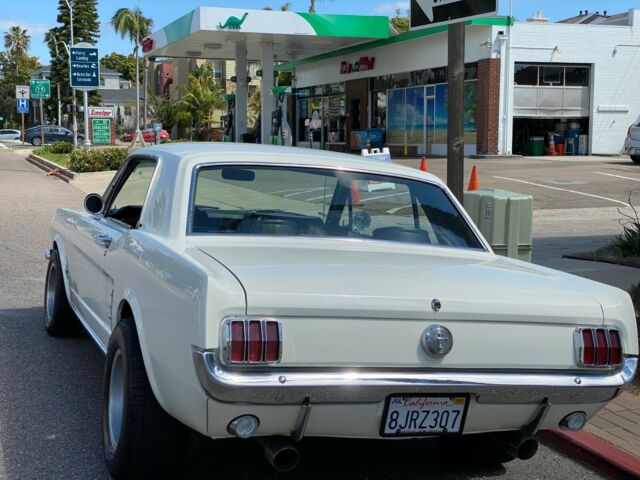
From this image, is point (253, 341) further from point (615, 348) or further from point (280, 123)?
point (280, 123)

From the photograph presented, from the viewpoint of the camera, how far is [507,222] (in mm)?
7012

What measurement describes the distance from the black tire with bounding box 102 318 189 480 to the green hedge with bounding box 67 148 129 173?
23.0 metres

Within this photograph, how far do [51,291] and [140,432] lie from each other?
3511 millimetres

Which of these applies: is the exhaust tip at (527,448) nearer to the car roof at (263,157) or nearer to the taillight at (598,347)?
the taillight at (598,347)

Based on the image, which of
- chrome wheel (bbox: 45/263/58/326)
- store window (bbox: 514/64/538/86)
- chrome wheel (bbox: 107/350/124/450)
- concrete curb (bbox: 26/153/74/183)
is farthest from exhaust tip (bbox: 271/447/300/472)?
store window (bbox: 514/64/538/86)

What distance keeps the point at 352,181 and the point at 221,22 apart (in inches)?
1050

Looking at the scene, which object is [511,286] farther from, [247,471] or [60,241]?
[60,241]

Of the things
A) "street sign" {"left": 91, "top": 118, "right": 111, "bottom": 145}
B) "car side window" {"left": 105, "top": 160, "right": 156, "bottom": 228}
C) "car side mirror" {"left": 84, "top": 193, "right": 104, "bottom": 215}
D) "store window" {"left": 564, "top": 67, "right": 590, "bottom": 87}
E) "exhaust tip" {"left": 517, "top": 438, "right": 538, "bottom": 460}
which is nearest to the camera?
"exhaust tip" {"left": 517, "top": 438, "right": 538, "bottom": 460}

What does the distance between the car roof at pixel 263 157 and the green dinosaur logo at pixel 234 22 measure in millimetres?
25925

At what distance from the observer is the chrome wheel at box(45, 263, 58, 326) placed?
649 centimetres

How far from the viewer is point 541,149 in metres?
30.6

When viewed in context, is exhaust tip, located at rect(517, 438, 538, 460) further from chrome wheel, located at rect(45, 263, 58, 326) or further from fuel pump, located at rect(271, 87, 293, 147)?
fuel pump, located at rect(271, 87, 293, 147)

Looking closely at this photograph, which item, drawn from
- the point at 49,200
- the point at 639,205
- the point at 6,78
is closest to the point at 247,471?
the point at 639,205

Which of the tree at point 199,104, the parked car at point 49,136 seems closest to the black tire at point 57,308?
the tree at point 199,104
